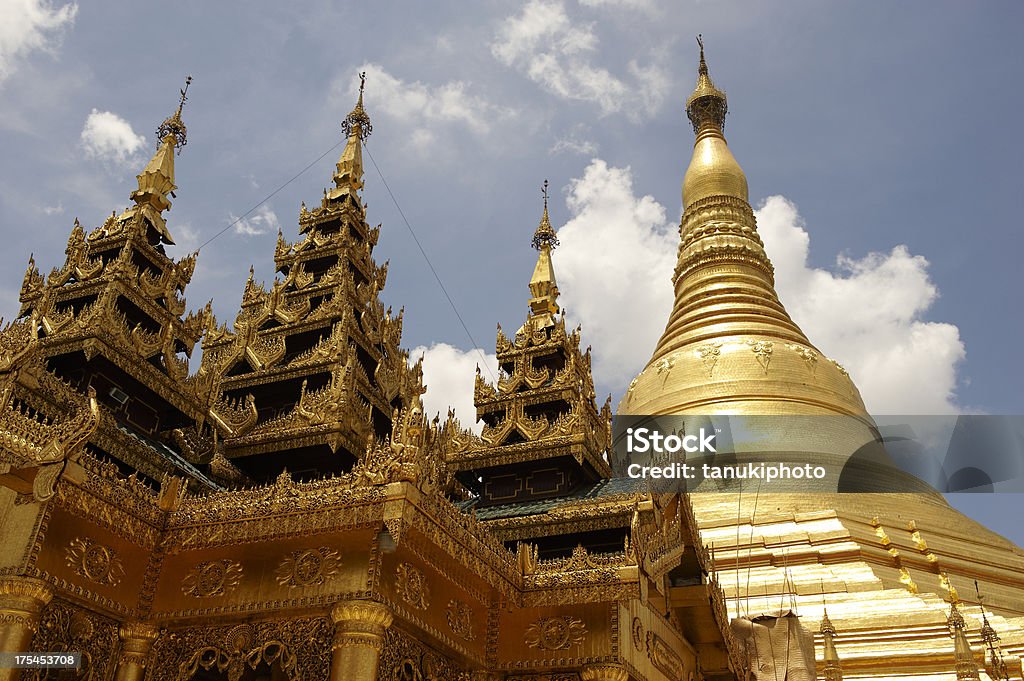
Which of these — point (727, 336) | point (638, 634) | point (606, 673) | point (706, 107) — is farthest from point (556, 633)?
point (706, 107)

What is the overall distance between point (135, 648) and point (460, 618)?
370 cm

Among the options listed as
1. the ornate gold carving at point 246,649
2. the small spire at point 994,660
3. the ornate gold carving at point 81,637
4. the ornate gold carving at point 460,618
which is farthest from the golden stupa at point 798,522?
the ornate gold carving at point 81,637

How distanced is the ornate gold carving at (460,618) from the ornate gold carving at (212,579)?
8.13 feet

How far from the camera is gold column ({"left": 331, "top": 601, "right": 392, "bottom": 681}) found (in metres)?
9.04

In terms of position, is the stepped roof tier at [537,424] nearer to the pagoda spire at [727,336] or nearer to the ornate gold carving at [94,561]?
the pagoda spire at [727,336]

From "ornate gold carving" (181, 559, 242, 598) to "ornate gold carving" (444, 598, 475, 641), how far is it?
8.13ft

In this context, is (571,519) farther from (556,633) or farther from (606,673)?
(606,673)

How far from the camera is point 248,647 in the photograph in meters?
9.98

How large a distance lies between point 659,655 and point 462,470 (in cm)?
724

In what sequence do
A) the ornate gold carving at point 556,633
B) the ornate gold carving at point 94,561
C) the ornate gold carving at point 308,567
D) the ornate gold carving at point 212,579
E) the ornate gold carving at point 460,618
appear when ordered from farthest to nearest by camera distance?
the ornate gold carving at point 556,633, the ornate gold carving at point 460,618, the ornate gold carving at point 212,579, the ornate gold carving at point 308,567, the ornate gold carving at point 94,561

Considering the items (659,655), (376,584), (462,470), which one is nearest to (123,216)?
(462,470)

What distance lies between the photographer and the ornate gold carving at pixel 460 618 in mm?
10859

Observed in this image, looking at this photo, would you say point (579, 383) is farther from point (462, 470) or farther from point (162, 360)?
point (162, 360)

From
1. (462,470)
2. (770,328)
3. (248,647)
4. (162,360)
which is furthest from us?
(770,328)
